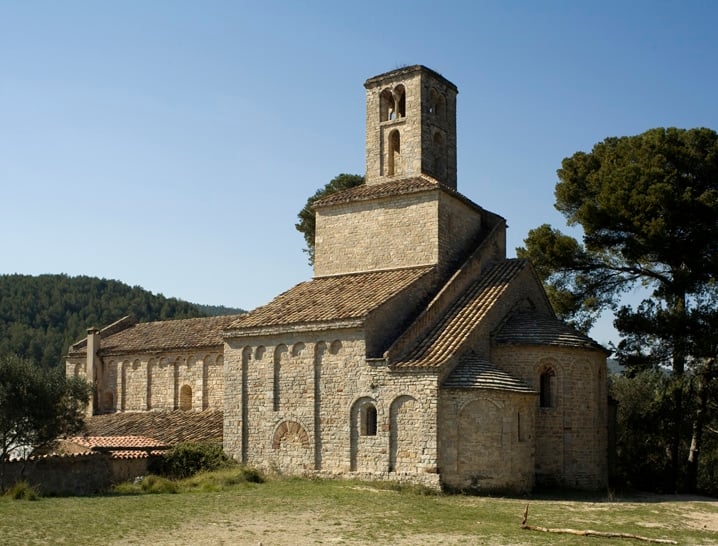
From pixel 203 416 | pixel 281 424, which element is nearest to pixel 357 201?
pixel 281 424

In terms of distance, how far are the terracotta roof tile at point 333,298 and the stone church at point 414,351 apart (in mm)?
81

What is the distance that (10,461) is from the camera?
22.0 meters

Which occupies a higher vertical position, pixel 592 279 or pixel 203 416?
pixel 592 279

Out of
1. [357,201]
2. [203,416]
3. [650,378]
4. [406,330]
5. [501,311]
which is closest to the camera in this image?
[406,330]

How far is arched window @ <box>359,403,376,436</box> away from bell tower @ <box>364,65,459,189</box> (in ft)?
30.1

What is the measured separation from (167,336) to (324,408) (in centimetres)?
1324

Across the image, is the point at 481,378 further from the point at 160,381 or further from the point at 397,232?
the point at 160,381

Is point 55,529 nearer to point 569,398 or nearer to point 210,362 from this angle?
point 569,398

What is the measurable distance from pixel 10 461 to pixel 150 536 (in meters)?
8.53

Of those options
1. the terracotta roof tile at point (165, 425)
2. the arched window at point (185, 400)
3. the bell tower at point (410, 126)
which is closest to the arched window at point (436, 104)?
the bell tower at point (410, 126)

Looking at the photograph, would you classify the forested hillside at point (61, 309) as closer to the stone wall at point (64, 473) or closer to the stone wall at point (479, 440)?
the stone wall at point (64, 473)

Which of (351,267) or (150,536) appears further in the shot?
(351,267)

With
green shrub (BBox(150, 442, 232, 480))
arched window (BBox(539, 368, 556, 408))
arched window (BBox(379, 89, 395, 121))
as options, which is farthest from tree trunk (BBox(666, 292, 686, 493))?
green shrub (BBox(150, 442, 232, 480))

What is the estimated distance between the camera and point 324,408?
25.3 meters
